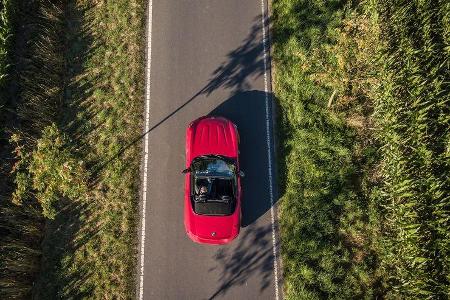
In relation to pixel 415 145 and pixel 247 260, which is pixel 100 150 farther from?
pixel 415 145

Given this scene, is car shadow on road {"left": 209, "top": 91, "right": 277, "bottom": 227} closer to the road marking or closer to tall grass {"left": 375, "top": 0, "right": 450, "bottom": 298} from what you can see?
the road marking

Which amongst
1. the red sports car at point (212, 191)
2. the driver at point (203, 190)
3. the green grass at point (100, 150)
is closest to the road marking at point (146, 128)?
the green grass at point (100, 150)

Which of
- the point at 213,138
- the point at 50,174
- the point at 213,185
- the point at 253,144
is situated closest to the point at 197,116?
the point at 213,138

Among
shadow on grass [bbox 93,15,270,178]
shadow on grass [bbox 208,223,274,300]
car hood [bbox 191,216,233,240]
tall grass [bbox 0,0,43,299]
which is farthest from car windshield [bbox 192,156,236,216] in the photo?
tall grass [bbox 0,0,43,299]

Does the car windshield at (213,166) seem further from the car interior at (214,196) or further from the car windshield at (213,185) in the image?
the car interior at (214,196)

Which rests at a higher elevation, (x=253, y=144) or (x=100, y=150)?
(x=253, y=144)

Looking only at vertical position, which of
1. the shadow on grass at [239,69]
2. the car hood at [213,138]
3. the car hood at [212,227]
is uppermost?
the shadow on grass at [239,69]
